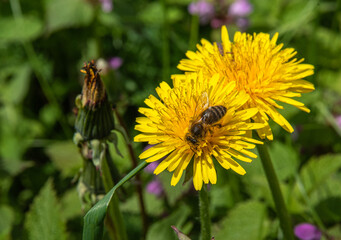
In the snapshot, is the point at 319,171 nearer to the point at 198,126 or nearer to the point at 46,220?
the point at 198,126

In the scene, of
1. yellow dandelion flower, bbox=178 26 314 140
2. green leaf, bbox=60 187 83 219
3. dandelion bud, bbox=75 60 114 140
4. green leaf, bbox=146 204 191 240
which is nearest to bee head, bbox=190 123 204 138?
yellow dandelion flower, bbox=178 26 314 140

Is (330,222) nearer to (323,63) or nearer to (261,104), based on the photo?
(261,104)

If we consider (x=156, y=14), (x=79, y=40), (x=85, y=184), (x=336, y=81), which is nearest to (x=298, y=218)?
(x=85, y=184)

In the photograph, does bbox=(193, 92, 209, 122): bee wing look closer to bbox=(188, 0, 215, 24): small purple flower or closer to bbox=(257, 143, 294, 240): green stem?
bbox=(257, 143, 294, 240): green stem

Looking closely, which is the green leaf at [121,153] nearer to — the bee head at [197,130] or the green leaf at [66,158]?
the green leaf at [66,158]

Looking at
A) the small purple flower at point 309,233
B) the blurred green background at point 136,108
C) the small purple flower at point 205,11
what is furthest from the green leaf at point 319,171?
the small purple flower at point 205,11
